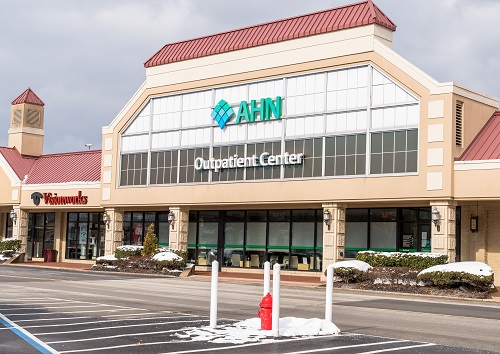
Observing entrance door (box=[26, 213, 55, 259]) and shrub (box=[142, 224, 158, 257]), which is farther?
entrance door (box=[26, 213, 55, 259])

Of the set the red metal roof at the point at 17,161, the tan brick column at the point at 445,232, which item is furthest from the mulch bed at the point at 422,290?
the red metal roof at the point at 17,161

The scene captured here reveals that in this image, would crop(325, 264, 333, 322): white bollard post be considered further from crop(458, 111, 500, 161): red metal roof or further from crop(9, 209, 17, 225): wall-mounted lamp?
crop(9, 209, 17, 225): wall-mounted lamp

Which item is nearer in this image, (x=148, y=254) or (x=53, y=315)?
(x=53, y=315)

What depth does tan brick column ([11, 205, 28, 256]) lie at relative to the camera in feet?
169

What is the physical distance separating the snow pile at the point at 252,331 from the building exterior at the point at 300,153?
17.9m

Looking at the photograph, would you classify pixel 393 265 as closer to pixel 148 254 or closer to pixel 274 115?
pixel 274 115

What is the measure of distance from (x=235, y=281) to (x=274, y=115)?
29.5ft

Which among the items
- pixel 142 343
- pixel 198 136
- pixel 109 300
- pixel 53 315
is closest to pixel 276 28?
pixel 198 136

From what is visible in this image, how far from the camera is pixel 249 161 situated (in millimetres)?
38719

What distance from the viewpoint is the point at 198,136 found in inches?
1633

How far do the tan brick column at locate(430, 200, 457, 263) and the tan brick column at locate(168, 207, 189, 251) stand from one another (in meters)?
15.6

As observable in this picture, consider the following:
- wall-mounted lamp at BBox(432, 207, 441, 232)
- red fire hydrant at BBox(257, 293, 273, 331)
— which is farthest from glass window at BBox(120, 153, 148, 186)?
red fire hydrant at BBox(257, 293, 273, 331)

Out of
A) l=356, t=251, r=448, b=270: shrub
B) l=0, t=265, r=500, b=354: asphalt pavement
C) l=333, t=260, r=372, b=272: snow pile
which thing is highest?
l=356, t=251, r=448, b=270: shrub

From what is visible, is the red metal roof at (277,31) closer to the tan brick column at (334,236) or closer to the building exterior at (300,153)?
the building exterior at (300,153)
